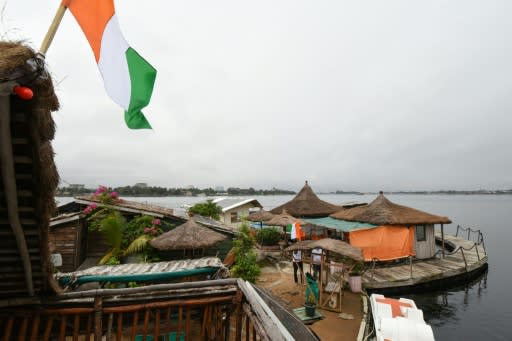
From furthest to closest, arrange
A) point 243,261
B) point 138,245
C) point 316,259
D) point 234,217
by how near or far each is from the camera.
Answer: point 234,217 < point 243,261 < point 316,259 < point 138,245

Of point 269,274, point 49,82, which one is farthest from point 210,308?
point 269,274

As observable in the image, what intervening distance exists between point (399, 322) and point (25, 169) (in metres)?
8.70

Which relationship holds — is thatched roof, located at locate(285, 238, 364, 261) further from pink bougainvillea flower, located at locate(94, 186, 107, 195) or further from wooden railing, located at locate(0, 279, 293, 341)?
pink bougainvillea flower, located at locate(94, 186, 107, 195)

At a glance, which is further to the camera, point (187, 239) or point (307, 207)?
point (307, 207)

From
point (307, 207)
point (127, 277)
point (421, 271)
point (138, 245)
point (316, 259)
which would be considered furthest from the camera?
point (307, 207)

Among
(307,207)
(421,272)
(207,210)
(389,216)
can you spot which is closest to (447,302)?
(421,272)

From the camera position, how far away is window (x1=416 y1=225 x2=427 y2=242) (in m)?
15.9

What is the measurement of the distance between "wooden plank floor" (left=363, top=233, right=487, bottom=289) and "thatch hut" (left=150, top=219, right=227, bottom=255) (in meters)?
8.44

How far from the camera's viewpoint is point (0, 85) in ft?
4.77

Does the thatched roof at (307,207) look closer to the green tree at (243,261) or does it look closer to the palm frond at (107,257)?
the green tree at (243,261)

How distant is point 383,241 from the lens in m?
14.6

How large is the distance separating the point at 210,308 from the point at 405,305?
271 inches

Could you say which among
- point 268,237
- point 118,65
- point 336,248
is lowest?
point 268,237

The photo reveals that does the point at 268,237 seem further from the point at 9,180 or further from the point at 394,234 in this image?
the point at 9,180
